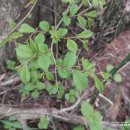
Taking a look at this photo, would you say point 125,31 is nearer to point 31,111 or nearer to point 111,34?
point 111,34

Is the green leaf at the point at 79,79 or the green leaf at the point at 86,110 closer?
the green leaf at the point at 79,79

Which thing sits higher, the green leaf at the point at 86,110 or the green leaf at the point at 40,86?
the green leaf at the point at 40,86

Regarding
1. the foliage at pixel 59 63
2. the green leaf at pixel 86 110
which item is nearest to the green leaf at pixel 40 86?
the foliage at pixel 59 63

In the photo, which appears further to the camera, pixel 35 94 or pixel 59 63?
pixel 35 94

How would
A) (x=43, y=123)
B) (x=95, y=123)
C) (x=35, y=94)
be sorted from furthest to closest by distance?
(x=35, y=94), (x=43, y=123), (x=95, y=123)

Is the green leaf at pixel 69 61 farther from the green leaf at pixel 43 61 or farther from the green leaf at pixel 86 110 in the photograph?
the green leaf at pixel 86 110

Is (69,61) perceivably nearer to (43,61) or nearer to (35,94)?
(43,61)

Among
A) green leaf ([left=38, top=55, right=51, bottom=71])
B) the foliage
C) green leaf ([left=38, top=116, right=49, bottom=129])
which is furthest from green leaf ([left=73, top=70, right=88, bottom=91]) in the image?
green leaf ([left=38, top=116, right=49, bottom=129])

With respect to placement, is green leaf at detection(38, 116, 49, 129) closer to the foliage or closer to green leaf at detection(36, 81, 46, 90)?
the foliage

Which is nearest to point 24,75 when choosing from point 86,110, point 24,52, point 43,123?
point 24,52

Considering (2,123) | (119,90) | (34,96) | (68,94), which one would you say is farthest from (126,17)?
(2,123)

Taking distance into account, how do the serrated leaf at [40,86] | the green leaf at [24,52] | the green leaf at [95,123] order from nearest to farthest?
1. the green leaf at [24,52]
2. the green leaf at [95,123]
3. the serrated leaf at [40,86]

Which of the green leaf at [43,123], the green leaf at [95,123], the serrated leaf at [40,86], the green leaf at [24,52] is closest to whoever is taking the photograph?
the green leaf at [24,52]

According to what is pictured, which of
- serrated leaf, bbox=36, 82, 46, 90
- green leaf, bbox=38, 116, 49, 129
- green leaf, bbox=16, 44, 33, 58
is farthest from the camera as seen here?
serrated leaf, bbox=36, 82, 46, 90
